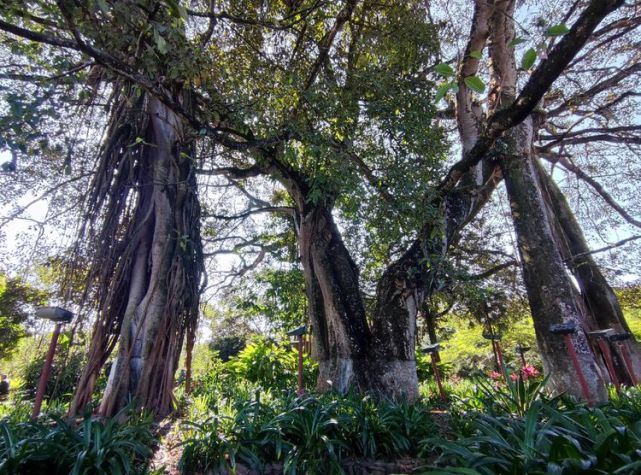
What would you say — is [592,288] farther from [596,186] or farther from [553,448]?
[553,448]

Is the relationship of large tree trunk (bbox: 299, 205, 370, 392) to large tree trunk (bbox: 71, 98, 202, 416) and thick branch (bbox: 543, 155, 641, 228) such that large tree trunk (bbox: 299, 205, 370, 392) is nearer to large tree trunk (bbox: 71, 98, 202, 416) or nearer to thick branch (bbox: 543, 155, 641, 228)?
large tree trunk (bbox: 71, 98, 202, 416)

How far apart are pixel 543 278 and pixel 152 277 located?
17.2 ft

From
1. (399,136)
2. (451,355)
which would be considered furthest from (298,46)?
(451,355)

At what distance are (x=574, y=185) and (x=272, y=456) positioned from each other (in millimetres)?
8701

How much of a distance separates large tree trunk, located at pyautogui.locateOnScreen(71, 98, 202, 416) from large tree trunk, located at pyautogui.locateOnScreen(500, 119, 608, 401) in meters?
4.37

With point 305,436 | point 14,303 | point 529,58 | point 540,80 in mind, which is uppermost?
point 540,80

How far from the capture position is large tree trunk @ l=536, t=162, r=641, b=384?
254 inches

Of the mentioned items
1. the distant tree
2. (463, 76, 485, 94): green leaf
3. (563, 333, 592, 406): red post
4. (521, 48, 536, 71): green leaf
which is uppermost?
the distant tree

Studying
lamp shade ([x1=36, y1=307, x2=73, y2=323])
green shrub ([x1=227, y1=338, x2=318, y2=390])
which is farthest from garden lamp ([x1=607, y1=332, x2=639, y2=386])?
lamp shade ([x1=36, y1=307, x2=73, y2=323])

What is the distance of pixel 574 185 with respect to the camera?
8023 mm

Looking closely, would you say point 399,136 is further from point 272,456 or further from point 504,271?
point 504,271

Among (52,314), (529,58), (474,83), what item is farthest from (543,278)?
(52,314)

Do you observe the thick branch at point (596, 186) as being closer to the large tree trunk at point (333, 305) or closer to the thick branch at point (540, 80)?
the thick branch at point (540, 80)

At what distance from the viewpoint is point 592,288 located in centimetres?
685
